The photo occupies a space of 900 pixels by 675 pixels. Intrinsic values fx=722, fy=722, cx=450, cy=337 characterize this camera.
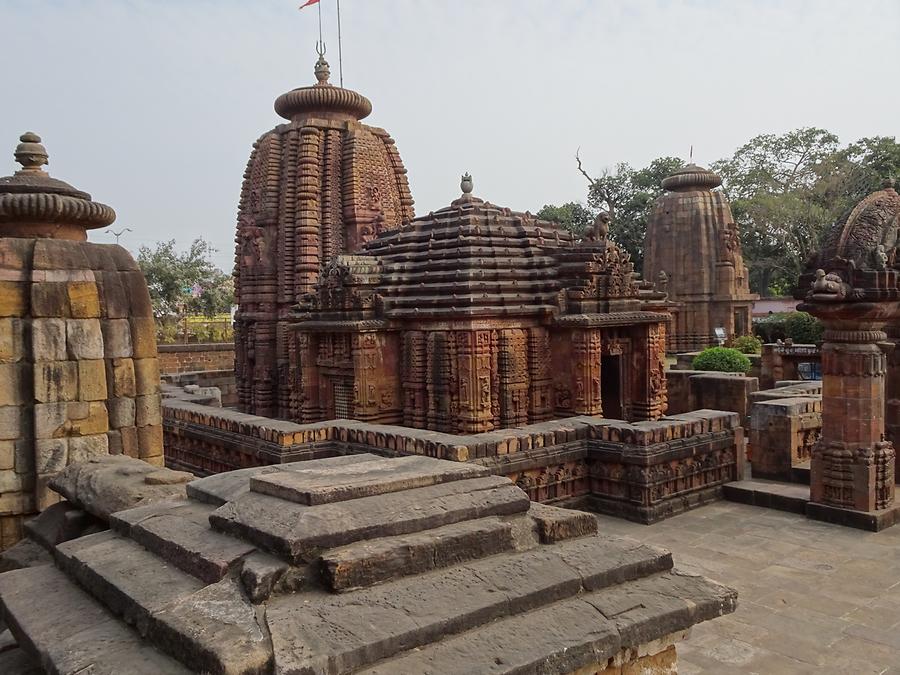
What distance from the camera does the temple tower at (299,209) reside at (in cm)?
1708

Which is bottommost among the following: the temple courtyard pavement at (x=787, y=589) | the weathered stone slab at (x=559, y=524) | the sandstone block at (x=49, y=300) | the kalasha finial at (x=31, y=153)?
the temple courtyard pavement at (x=787, y=589)

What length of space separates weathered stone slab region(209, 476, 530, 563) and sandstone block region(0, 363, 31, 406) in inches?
107

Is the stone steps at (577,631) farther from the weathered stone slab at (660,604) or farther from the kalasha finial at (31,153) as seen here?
the kalasha finial at (31,153)

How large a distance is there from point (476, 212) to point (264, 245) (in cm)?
675

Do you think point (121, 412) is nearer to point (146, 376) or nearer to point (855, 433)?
point (146, 376)

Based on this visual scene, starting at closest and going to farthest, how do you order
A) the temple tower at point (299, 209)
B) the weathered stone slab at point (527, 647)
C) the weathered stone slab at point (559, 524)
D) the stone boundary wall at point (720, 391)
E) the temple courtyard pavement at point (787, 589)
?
1. the weathered stone slab at point (527, 647)
2. the weathered stone slab at point (559, 524)
3. the temple courtyard pavement at point (787, 589)
4. the stone boundary wall at point (720, 391)
5. the temple tower at point (299, 209)

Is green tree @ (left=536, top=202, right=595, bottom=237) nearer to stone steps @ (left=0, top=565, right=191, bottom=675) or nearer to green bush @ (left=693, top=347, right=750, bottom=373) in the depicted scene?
green bush @ (left=693, top=347, right=750, bottom=373)

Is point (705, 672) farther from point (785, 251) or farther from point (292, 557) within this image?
point (785, 251)

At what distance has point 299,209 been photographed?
17094 mm

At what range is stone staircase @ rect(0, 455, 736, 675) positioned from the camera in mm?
1890

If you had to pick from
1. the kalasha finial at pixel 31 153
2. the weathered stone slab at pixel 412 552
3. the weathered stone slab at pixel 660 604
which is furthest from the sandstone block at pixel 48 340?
the weathered stone slab at pixel 660 604

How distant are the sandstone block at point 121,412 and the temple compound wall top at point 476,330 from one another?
275 inches

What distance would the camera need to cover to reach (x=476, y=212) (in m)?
13.2

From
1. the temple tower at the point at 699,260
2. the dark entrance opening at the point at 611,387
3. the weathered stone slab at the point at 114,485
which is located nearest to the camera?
the weathered stone slab at the point at 114,485
